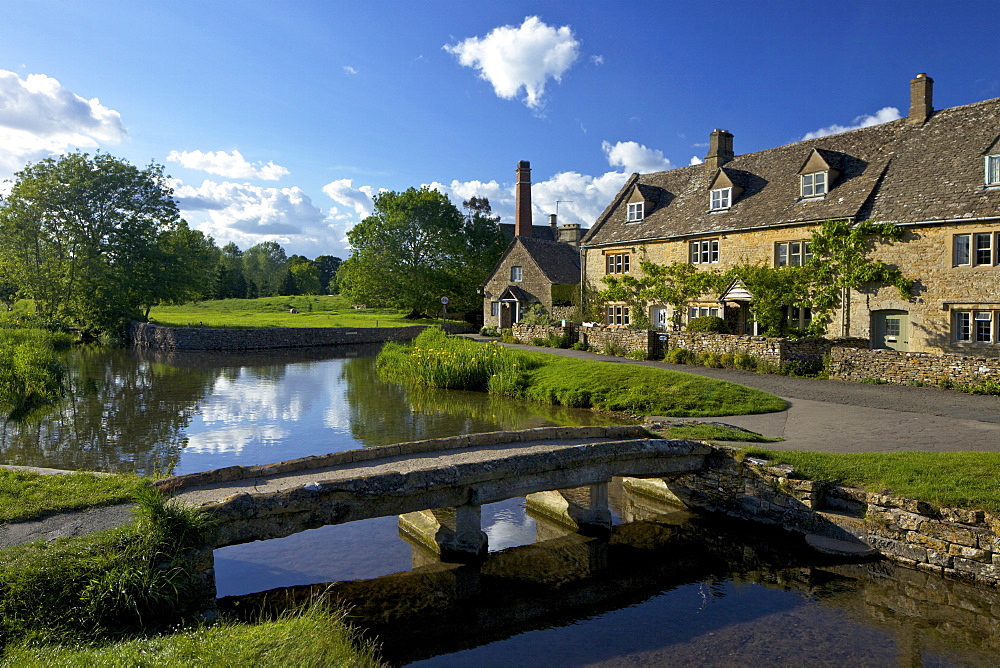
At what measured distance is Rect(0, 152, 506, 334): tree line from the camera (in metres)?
47.8

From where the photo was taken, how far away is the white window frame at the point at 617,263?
122ft

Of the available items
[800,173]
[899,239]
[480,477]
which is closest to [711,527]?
[480,477]

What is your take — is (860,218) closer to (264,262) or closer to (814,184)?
(814,184)

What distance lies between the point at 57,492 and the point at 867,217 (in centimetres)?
2771

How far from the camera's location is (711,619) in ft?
29.0

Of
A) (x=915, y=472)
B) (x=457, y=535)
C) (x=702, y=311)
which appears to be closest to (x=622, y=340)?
(x=702, y=311)

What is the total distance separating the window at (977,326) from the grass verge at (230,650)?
2431 centimetres

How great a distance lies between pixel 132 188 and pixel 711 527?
51761mm

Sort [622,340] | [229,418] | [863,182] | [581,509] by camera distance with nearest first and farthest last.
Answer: [581,509] → [229,418] → [863,182] → [622,340]

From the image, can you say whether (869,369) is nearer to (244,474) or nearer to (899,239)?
(899,239)

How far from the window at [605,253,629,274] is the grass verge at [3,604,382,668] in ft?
104

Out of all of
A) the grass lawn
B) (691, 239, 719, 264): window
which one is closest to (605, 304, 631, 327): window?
(691, 239, 719, 264): window

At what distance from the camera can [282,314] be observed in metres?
68.1

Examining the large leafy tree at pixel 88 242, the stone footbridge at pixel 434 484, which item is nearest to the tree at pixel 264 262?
the large leafy tree at pixel 88 242
